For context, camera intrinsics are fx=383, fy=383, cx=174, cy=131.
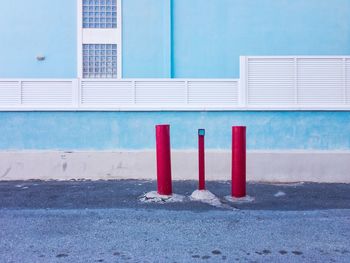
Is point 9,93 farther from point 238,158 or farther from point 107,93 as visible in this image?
point 238,158

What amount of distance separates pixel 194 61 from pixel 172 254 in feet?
24.6

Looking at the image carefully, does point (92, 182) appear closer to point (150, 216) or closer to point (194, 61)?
point (150, 216)

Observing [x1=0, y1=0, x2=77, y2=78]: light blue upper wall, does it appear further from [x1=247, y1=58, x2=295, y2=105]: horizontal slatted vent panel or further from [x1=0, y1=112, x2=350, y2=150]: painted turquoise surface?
[x1=247, y1=58, x2=295, y2=105]: horizontal slatted vent panel

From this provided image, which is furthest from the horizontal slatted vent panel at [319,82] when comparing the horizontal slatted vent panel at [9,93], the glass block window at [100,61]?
the horizontal slatted vent panel at [9,93]

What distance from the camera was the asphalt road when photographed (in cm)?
401

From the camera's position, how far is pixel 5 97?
27.0 ft

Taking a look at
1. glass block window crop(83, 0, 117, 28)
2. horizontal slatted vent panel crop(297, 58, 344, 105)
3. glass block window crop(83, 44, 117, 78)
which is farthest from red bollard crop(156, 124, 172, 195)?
glass block window crop(83, 0, 117, 28)

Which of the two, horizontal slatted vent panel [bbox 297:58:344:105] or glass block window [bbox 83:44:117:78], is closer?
horizontal slatted vent panel [bbox 297:58:344:105]

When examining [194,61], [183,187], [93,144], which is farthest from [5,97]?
[194,61]

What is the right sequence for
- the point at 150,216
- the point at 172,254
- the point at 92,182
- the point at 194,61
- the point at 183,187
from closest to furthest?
1. the point at 172,254
2. the point at 150,216
3. the point at 183,187
4. the point at 92,182
5. the point at 194,61

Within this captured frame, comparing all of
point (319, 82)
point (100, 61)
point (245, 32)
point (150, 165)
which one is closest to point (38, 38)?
point (100, 61)

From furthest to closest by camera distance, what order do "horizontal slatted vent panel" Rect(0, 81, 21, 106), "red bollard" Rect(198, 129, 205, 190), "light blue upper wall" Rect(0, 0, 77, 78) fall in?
"light blue upper wall" Rect(0, 0, 77, 78) < "horizontal slatted vent panel" Rect(0, 81, 21, 106) < "red bollard" Rect(198, 129, 205, 190)

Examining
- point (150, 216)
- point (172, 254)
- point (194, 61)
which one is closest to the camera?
point (172, 254)

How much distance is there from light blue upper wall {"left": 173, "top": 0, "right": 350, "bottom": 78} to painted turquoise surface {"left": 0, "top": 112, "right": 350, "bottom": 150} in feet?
9.51
